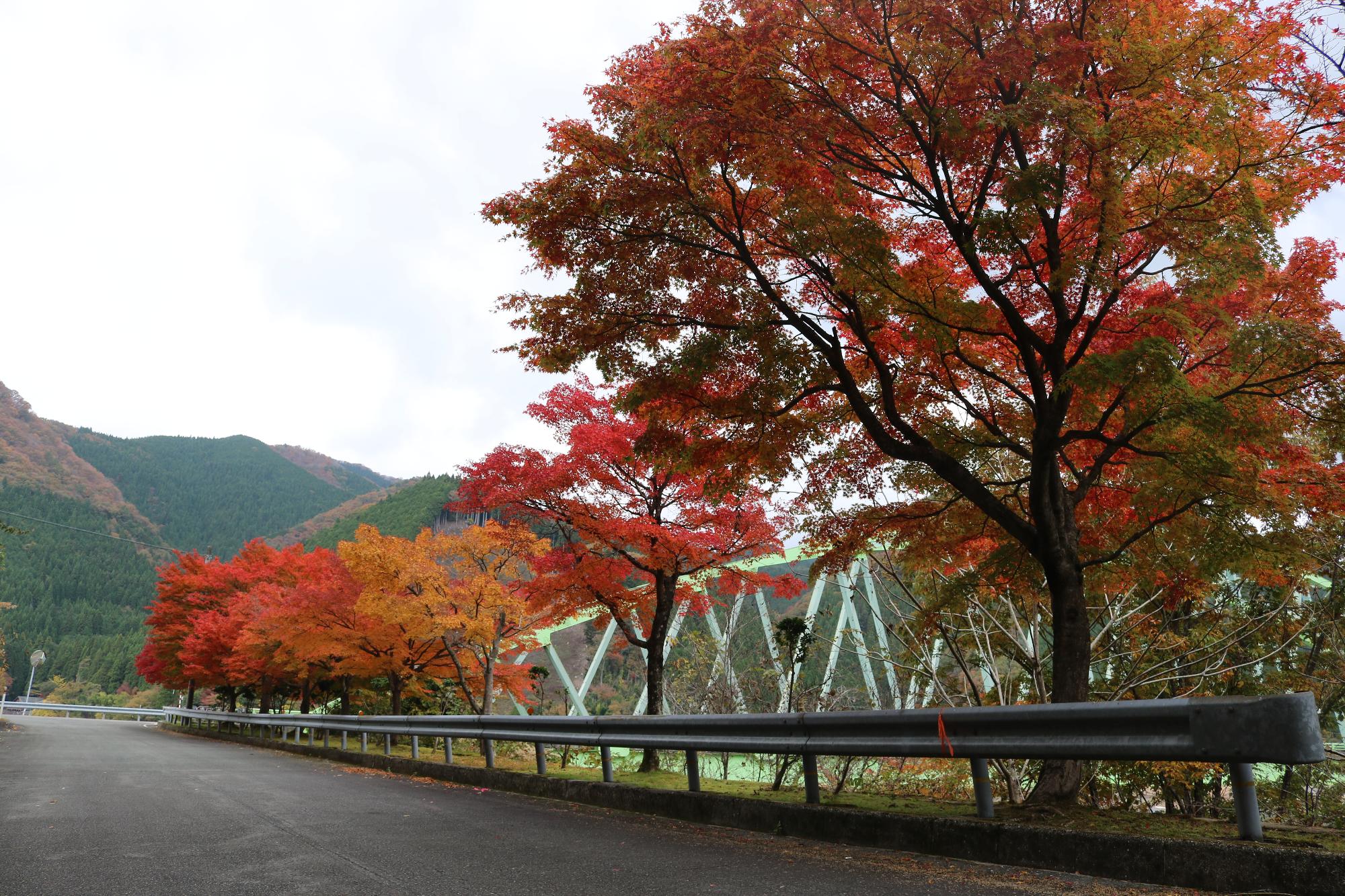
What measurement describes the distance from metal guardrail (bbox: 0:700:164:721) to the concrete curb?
1567 inches

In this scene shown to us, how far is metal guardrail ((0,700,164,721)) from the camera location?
147 ft

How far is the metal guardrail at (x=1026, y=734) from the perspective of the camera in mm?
3469

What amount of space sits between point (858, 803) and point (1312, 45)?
27.2 feet

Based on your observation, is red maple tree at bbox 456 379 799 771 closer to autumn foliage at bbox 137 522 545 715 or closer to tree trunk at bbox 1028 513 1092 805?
autumn foliage at bbox 137 522 545 715

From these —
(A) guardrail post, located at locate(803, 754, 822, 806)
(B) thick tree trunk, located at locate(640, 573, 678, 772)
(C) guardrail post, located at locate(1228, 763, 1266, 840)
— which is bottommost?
(A) guardrail post, located at locate(803, 754, 822, 806)

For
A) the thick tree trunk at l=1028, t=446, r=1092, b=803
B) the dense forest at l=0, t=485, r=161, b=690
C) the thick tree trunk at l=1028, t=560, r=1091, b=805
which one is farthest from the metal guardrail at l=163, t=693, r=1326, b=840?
the dense forest at l=0, t=485, r=161, b=690

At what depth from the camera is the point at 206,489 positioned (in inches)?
6344

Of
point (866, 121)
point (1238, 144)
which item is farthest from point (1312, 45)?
point (866, 121)

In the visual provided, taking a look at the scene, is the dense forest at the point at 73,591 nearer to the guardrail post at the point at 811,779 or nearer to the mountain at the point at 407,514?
the mountain at the point at 407,514

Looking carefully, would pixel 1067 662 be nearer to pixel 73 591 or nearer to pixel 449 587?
pixel 449 587

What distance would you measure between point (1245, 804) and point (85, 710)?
56351mm

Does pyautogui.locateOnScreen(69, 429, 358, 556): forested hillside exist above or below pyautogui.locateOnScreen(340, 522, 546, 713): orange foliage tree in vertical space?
above

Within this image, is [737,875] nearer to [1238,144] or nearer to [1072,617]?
[1072,617]

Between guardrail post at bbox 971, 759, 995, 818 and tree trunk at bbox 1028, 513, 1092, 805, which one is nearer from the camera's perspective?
guardrail post at bbox 971, 759, 995, 818
